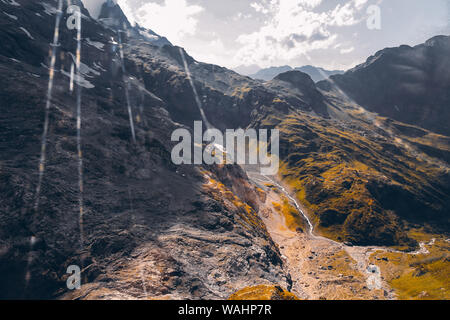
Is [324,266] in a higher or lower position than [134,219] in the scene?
lower

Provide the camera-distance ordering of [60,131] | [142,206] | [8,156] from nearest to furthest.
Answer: [8,156] < [142,206] < [60,131]

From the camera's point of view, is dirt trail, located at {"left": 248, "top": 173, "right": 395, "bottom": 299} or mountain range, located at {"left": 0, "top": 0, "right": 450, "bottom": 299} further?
dirt trail, located at {"left": 248, "top": 173, "right": 395, "bottom": 299}

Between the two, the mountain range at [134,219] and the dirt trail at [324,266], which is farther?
the dirt trail at [324,266]

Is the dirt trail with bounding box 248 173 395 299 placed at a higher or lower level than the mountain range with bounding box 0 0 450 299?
lower

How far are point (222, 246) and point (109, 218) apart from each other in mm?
38990

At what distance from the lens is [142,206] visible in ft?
293

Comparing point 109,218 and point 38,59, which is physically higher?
point 38,59

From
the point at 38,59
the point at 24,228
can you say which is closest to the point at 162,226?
the point at 24,228

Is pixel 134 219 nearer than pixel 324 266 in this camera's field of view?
Yes

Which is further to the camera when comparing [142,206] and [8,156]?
[142,206]

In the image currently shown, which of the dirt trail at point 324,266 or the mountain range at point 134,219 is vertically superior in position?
the mountain range at point 134,219
